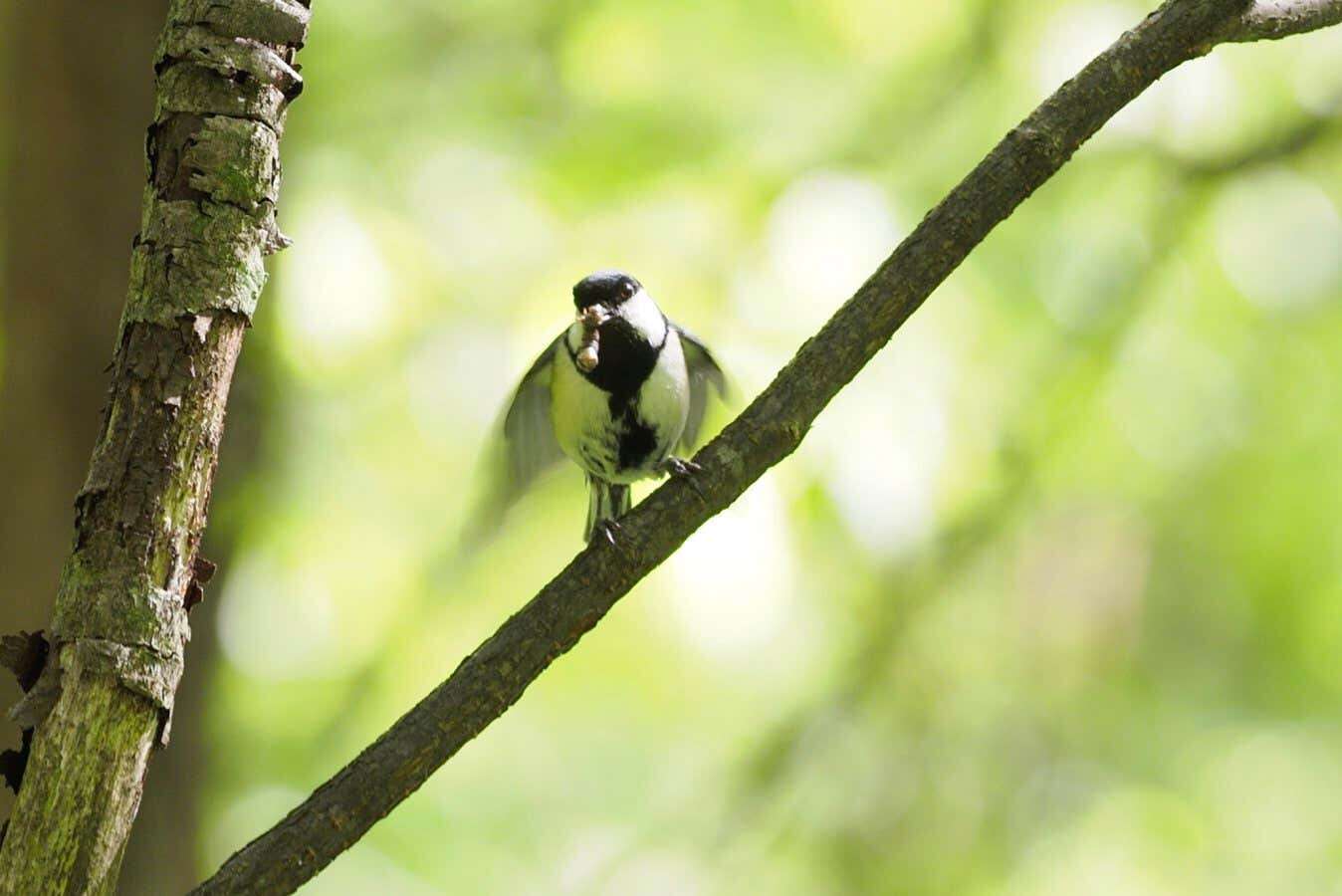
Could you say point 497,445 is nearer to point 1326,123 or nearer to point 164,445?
point 164,445

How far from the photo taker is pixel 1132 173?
154 inches

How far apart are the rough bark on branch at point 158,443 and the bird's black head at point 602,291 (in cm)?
91

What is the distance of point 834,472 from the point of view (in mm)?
3570

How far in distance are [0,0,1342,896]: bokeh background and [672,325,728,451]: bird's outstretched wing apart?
0.91 meters

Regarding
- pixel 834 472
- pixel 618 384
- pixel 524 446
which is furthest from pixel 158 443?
pixel 834 472

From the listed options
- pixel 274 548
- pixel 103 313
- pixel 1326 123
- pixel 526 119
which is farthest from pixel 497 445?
pixel 1326 123

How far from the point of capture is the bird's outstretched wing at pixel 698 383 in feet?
8.44

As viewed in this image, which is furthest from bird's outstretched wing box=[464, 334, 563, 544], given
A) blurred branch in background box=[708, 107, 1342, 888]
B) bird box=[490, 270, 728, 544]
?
blurred branch in background box=[708, 107, 1342, 888]

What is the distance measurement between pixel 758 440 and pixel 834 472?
78.0 inches

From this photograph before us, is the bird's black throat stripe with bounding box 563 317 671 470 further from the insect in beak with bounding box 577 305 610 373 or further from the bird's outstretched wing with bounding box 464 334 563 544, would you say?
the bird's outstretched wing with bounding box 464 334 563 544

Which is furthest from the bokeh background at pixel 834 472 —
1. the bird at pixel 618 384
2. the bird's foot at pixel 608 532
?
the bird's foot at pixel 608 532

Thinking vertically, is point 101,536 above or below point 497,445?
below

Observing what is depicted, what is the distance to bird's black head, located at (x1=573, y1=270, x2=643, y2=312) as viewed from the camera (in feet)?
7.60

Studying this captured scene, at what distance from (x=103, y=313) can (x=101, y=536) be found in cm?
169
